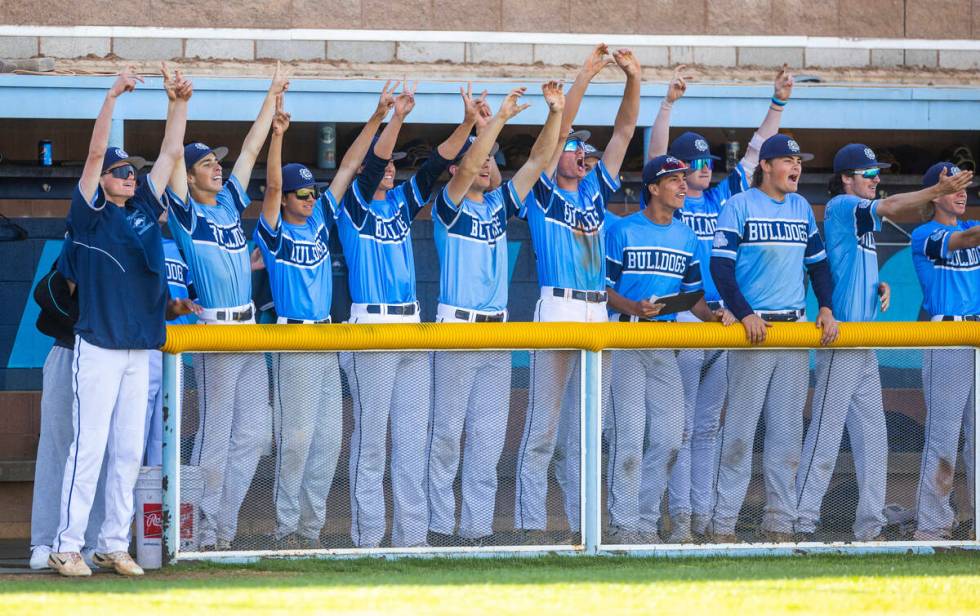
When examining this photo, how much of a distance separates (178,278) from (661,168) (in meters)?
2.30

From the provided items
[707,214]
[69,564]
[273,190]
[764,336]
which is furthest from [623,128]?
[69,564]

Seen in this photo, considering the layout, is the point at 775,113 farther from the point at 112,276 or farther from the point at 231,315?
the point at 112,276

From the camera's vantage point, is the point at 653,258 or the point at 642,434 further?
the point at 653,258

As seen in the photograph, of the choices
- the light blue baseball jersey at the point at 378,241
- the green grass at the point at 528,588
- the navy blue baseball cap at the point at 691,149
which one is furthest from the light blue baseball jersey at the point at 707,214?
the green grass at the point at 528,588

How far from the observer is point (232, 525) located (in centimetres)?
605

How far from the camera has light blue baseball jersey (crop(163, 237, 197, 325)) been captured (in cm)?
700

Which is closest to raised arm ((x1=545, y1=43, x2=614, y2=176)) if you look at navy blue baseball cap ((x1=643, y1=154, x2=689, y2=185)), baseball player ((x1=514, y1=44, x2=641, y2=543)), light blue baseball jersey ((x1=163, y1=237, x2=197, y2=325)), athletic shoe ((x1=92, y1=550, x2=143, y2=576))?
baseball player ((x1=514, y1=44, x2=641, y2=543))

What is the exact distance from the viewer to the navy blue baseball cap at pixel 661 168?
704 centimetres

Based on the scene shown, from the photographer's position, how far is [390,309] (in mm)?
7098

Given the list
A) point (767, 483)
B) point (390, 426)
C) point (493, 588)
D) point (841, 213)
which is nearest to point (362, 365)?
point (390, 426)

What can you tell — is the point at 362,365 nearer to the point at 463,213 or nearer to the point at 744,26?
the point at 463,213

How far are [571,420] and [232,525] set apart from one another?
57.6 inches

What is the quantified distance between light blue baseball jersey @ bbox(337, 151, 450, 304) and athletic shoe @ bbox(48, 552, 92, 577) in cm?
189

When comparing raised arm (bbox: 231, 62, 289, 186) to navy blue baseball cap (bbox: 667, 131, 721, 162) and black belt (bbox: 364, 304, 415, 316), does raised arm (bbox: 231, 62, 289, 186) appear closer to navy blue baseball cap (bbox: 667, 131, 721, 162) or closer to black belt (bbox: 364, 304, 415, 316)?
black belt (bbox: 364, 304, 415, 316)
